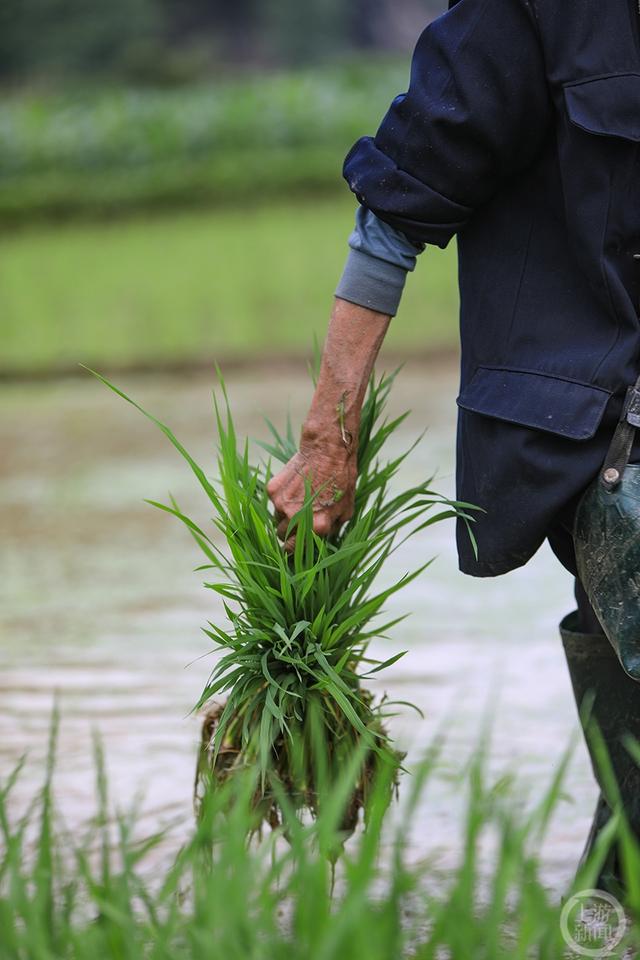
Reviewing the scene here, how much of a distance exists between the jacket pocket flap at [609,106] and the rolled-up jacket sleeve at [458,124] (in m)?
0.08

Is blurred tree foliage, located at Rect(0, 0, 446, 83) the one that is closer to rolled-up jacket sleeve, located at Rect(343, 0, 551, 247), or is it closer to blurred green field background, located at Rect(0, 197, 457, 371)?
blurred green field background, located at Rect(0, 197, 457, 371)

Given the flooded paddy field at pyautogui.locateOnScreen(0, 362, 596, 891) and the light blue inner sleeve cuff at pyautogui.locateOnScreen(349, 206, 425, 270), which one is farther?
the flooded paddy field at pyautogui.locateOnScreen(0, 362, 596, 891)

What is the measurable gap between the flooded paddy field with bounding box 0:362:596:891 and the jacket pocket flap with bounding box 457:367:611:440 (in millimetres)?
318

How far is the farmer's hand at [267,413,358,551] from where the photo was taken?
2277 millimetres

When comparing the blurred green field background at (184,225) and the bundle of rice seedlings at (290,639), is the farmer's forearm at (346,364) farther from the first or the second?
the blurred green field background at (184,225)

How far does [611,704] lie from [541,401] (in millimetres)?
611

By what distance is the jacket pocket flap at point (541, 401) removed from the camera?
2.06 meters

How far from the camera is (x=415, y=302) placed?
1169 cm

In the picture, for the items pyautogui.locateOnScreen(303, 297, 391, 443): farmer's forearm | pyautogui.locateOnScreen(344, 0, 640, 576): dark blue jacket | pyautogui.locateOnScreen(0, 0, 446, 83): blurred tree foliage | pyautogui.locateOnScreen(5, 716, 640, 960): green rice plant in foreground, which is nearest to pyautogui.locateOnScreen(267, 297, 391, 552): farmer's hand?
pyautogui.locateOnScreen(303, 297, 391, 443): farmer's forearm

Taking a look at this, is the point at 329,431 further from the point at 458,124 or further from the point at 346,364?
the point at 458,124

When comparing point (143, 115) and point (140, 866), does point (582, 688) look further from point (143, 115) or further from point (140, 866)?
point (143, 115)

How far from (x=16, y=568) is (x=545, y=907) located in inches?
157

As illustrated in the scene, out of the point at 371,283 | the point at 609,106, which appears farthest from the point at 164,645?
the point at 609,106

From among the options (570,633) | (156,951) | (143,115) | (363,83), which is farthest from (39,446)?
(363,83)
